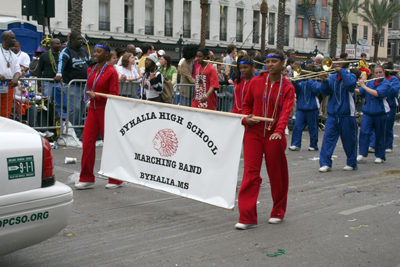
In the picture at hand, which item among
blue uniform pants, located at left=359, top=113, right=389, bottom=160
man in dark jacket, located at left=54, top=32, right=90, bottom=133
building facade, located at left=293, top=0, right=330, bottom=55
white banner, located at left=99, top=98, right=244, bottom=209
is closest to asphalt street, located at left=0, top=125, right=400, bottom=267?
white banner, located at left=99, top=98, right=244, bottom=209

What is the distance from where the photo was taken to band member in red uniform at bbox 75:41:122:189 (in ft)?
23.4

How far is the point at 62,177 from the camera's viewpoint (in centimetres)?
798

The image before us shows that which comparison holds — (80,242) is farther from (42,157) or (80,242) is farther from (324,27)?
(324,27)

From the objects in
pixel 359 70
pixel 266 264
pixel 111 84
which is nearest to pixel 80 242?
pixel 266 264

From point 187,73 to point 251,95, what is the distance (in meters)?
5.48

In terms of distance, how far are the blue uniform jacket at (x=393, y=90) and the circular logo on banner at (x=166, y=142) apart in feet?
20.8

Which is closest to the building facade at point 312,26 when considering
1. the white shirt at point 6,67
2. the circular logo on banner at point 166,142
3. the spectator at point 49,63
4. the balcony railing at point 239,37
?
the balcony railing at point 239,37

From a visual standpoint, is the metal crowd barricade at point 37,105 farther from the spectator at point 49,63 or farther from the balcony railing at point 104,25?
the balcony railing at point 104,25

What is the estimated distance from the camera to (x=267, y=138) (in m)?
5.55

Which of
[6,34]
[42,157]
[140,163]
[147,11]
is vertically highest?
[147,11]

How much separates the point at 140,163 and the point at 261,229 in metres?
1.86

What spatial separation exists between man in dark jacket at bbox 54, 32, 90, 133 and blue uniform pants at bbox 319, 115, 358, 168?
A: 17.6ft

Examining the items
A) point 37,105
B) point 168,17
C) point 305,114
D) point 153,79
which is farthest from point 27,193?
point 168,17

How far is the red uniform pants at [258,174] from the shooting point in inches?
215
